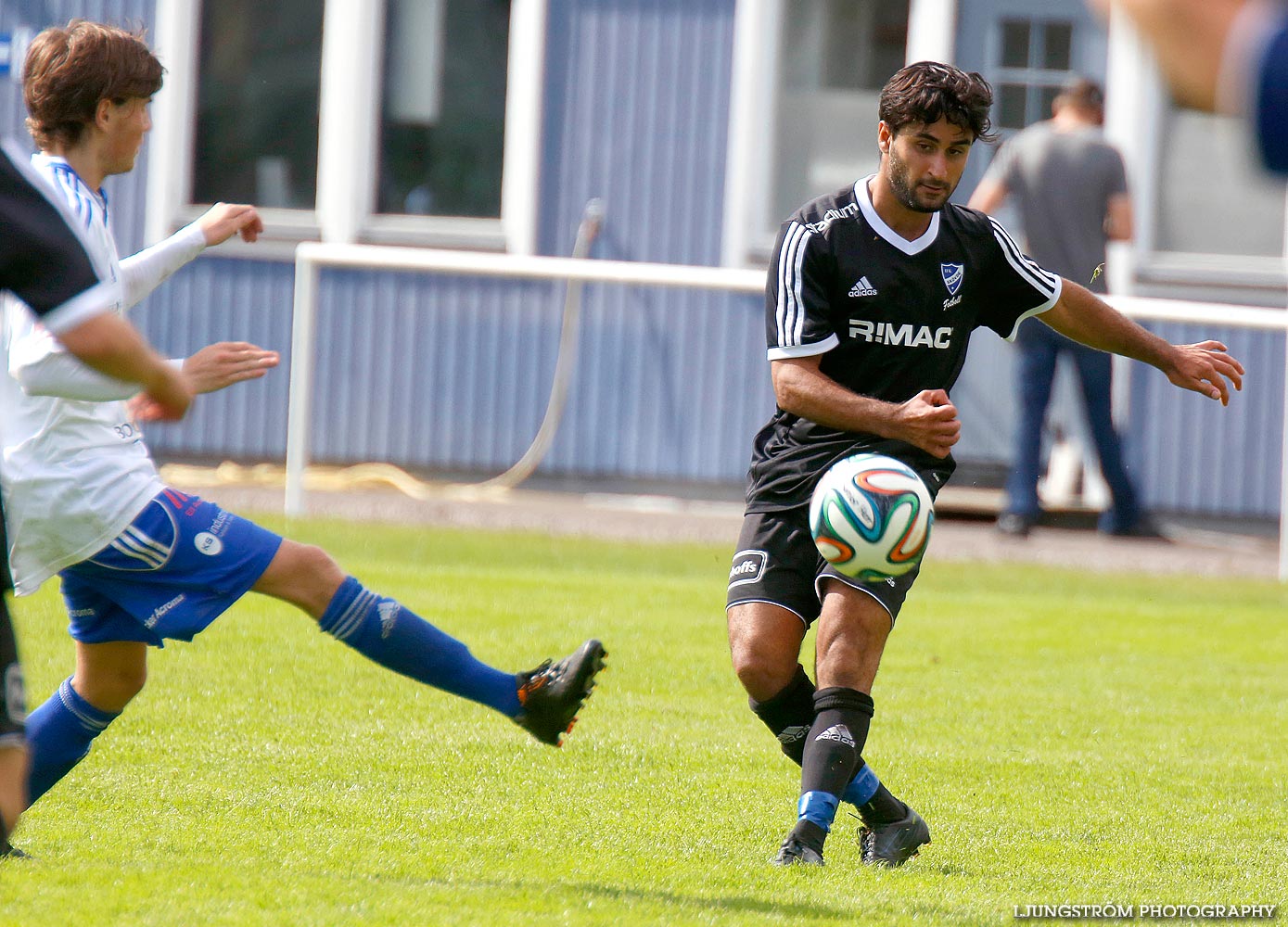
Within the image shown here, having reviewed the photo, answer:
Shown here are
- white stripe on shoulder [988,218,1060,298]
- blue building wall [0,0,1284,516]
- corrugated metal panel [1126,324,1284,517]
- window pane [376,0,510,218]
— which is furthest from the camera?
window pane [376,0,510,218]

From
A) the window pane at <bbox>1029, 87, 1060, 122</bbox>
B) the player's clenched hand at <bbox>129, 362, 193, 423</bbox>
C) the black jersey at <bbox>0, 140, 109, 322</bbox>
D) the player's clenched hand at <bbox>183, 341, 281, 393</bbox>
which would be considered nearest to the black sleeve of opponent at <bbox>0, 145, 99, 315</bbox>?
the black jersey at <bbox>0, 140, 109, 322</bbox>

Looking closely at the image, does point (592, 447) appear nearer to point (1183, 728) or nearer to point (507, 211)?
point (507, 211)

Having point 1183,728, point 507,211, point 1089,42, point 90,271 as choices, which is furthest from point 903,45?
point 90,271

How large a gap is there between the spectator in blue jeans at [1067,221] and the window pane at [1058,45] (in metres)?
1.94

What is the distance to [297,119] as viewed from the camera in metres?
13.2

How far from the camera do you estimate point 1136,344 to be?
477 centimetres

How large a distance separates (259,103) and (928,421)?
396 inches

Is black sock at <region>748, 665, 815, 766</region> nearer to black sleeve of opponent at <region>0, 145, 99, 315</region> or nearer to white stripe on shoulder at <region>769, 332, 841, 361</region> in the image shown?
white stripe on shoulder at <region>769, 332, 841, 361</region>

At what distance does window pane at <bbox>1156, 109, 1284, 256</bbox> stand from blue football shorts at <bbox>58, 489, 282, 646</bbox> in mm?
9858

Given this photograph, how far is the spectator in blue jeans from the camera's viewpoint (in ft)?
34.6

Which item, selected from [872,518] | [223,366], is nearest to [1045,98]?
[872,518]

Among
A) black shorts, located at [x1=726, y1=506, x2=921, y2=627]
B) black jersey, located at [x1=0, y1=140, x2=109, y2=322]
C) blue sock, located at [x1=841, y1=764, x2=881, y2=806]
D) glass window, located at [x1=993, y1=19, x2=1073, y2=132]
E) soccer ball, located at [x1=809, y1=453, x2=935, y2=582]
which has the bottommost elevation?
blue sock, located at [x1=841, y1=764, x2=881, y2=806]

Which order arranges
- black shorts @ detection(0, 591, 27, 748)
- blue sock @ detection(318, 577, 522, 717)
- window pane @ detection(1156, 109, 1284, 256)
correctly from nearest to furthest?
black shorts @ detection(0, 591, 27, 748)
blue sock @ detection(318, 577, 522, 717)
window pane @ detection(1156, 109, 1284, 256)

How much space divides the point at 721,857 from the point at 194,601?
1.44 metres
